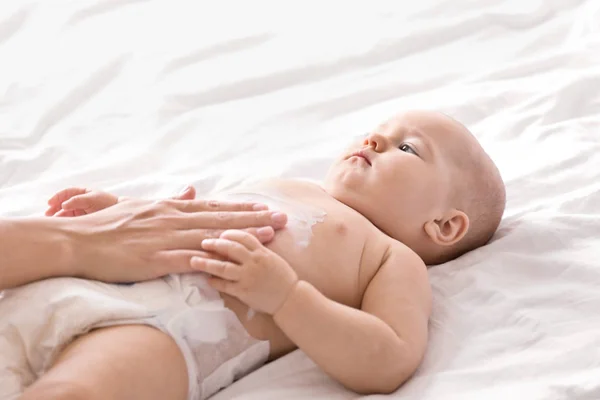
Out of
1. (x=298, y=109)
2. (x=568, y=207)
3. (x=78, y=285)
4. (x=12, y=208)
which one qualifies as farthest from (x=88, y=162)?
(x=568, y=207)

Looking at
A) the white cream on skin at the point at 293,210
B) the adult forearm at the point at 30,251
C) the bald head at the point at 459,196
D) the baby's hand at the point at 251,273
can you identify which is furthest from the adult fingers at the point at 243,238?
the bald head at the point at 459,196

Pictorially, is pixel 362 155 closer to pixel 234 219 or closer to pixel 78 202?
pixel 234 219

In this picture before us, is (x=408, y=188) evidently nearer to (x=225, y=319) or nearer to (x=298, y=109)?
(x=225, y=319)

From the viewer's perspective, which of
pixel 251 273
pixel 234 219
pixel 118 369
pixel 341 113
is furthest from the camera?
pixel 341 113

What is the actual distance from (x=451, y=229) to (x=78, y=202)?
610 mm

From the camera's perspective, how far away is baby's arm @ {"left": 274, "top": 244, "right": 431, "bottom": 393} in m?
1.14

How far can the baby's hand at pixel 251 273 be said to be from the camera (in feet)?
3.80

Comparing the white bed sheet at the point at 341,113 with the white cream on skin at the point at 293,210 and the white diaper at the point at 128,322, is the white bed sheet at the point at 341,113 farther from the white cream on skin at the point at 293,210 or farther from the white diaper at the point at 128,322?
the white cream on skin at the point at 293,210

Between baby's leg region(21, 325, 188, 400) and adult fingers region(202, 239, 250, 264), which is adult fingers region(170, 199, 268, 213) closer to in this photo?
adult fingers region(202, 239, 250, 264)

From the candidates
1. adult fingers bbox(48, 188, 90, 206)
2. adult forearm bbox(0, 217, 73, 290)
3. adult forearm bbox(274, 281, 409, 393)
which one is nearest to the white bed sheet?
adult forearm bbox(274, 281, 409, 393)

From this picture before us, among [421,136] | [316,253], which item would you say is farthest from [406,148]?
[316,253]

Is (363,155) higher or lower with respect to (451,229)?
higher

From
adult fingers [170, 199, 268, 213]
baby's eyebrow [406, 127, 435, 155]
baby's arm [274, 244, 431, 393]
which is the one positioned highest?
baby's eyebrow [406, 127, 435, 155]

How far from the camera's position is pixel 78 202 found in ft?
4.49
